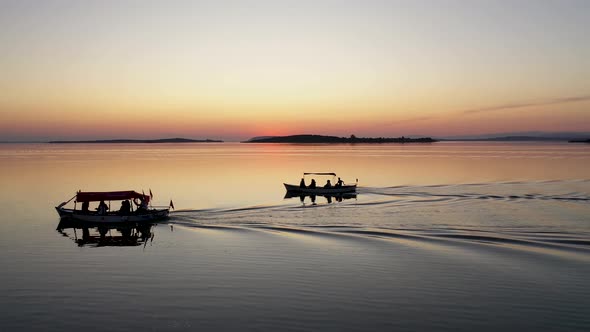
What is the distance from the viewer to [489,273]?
21.5 metres

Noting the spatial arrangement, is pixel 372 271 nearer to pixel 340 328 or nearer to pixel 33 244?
pixel 340 328

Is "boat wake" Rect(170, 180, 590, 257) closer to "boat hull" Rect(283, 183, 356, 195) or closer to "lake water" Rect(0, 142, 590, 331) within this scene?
"lake water" Rect(0, 142, 590, 331)

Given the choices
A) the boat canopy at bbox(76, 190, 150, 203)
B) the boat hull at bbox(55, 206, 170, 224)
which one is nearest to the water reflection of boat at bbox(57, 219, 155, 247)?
the boat hull at bbox(55, 206, 170, 224)

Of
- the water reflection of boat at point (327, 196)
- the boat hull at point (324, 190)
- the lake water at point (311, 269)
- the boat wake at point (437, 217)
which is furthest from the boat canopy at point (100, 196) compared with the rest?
the boat hull at point (324, 190)

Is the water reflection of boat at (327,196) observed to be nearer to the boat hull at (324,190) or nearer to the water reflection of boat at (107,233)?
the boat hull at (324,190)

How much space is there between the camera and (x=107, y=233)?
34.1 meters

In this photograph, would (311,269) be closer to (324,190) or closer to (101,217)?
(101,217)

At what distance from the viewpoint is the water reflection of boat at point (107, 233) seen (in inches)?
1184

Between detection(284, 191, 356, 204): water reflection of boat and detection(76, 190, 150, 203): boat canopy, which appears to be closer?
detection(76, 190, 150, 203): boat canopy

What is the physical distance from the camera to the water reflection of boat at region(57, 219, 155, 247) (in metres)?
30.1

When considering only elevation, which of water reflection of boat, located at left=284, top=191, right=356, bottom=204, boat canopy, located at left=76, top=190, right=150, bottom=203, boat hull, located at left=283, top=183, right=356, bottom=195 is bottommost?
water reflection of boat, located at left=284, top=191, right=356, bottom=204

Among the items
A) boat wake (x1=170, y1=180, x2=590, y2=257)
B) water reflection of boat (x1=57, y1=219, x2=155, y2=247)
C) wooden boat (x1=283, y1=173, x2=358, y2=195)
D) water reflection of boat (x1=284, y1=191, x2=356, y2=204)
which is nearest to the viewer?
boat wake (x1=170, y1=180, x2=590, y2=257)

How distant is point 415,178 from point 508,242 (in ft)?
155

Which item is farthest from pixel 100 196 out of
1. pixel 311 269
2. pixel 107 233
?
pixel 311 269
